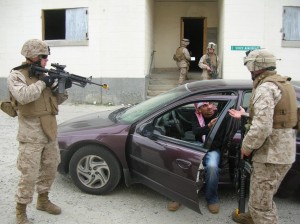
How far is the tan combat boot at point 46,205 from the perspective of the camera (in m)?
3.87

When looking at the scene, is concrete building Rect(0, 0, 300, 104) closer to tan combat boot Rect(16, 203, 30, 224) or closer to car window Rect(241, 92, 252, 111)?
car window Rect(241, 92, 252, 111)

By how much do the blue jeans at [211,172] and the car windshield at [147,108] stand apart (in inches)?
29.6

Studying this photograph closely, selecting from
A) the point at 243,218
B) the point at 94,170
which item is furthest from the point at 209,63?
the point at 243,218

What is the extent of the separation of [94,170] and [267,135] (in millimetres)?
2099

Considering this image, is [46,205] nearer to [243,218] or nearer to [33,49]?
[33,49]

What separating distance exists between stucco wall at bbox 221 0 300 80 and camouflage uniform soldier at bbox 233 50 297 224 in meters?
8.15

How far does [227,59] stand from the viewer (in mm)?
11078

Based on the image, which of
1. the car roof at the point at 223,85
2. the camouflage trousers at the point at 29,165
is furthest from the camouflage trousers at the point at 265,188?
the camouflage trousers at the point at 29,165

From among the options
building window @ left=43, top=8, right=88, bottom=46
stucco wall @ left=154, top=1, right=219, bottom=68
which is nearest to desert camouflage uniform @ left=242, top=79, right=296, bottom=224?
building window @ left=43, top=8, right=88, bottom=46

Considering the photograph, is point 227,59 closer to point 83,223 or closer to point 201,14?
point 201,14

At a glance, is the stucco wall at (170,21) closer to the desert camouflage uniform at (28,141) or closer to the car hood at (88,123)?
the car hood at (88,123)

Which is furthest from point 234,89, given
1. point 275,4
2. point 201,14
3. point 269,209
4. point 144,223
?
point 201,14

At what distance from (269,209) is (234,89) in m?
1.45

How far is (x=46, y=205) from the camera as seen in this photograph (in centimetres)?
388
